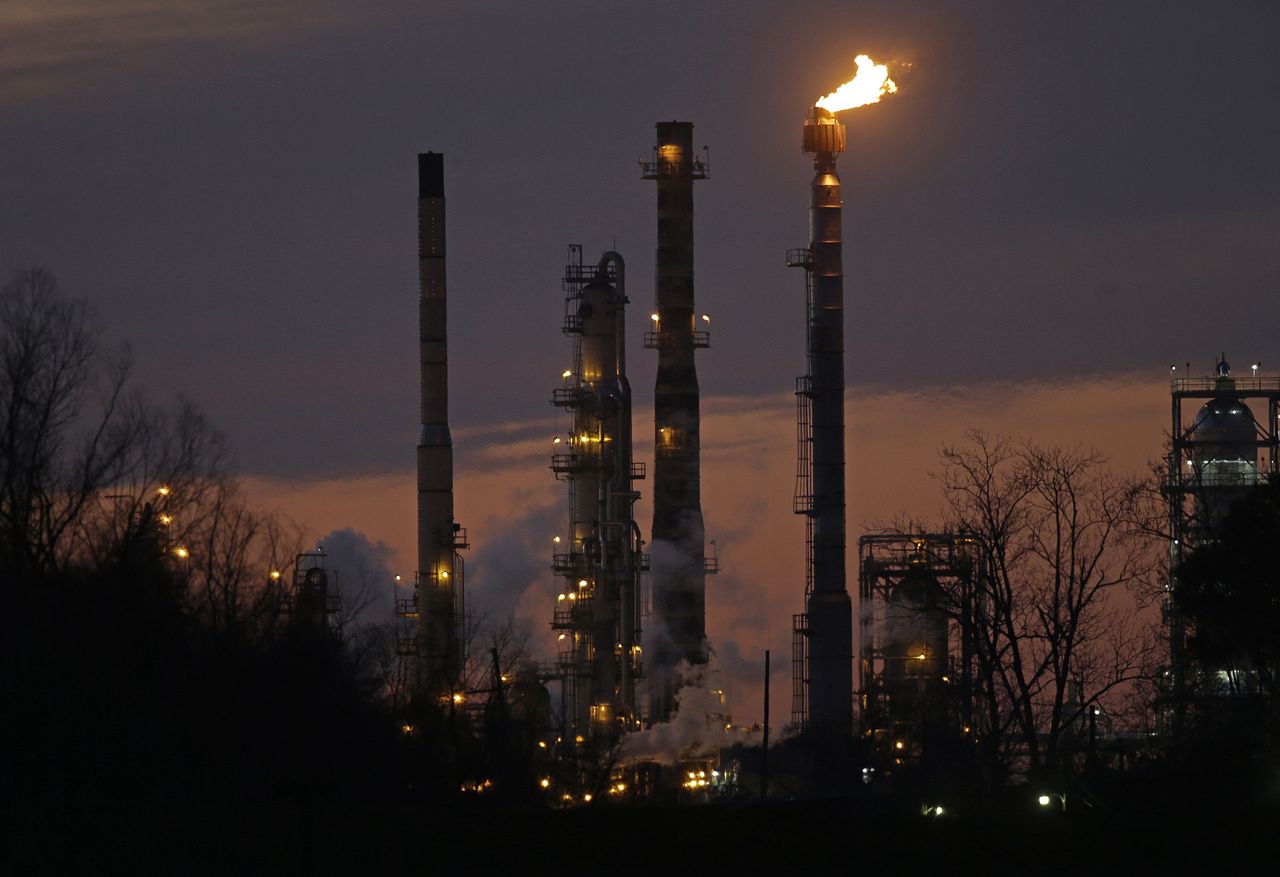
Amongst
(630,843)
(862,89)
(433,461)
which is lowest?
(630,843)

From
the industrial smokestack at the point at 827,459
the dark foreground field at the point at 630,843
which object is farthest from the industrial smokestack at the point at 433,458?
the dark foreground field at the point at 630,843

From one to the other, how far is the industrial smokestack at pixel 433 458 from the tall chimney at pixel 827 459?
40.3ft

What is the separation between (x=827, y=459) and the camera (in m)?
72.3

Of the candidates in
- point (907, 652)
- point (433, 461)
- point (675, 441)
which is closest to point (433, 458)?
point (433, 461)

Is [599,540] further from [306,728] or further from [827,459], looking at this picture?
[306,728]

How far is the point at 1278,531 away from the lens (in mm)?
39812

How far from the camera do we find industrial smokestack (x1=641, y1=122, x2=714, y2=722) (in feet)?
237

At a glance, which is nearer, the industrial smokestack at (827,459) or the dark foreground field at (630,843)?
the dark foreground field at (630,843)

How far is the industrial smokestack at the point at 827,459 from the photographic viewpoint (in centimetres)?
7150

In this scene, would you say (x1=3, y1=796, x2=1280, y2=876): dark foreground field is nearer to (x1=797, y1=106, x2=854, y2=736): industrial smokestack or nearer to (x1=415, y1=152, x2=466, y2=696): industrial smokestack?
(x1=415, y1=152, x2=466, y2=696): industrial smokestack

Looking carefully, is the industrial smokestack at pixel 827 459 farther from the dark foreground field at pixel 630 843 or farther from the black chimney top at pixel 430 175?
the dark foreground field at pixel 630 843

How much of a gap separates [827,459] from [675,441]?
16.9ft

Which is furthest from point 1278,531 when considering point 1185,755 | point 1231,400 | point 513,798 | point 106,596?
point 1231,400

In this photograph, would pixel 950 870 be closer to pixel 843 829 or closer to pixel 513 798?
pixel 843 829
